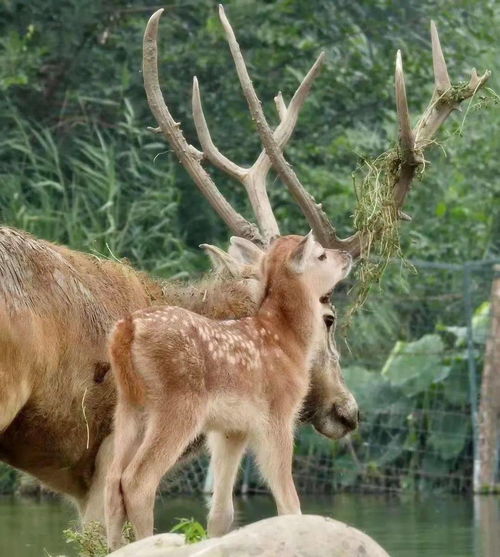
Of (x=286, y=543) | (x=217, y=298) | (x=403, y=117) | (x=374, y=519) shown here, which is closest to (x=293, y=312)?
(x=217, y=298)

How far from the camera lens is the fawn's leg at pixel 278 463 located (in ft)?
21.7

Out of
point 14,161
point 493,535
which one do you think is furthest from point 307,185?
point 493,535

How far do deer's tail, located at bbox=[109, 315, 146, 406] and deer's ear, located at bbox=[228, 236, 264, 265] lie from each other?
4.62 feet

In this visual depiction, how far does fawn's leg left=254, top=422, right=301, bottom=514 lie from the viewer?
21.7ft

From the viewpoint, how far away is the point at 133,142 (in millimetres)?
17141

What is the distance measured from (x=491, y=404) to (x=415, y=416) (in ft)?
2.90

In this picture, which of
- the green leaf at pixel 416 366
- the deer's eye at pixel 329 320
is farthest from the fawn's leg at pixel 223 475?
the green leaf at pixel 416 366

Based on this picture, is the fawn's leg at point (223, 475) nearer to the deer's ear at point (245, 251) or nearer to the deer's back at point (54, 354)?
the deer's back at point (54, 354)

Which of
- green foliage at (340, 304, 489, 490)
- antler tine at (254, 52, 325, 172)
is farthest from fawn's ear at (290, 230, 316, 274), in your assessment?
green foliage at (340, 304, 489, 490)

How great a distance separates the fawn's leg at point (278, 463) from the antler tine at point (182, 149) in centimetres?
177

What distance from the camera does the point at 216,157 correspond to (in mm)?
8734

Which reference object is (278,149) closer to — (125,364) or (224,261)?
(224,261)

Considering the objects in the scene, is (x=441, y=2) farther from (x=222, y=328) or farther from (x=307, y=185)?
(x=222, y=328)

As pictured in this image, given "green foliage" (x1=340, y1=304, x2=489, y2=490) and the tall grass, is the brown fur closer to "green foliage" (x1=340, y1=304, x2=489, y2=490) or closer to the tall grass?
"green foliage" (x1=340, y1=304, x2=489, y2=490)
